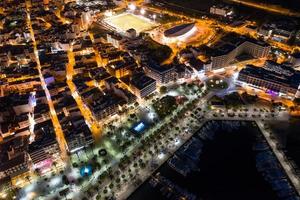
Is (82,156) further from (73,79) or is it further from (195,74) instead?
(195,74)

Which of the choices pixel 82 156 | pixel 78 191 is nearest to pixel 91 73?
pixel 82 156

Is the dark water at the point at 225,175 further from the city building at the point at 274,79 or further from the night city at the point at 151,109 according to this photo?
the city building at the point at 274,79

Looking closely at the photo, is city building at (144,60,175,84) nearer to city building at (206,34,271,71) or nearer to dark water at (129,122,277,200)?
city building at (206,34,271,71)

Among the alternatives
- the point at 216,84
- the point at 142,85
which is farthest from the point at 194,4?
the point at 142,85

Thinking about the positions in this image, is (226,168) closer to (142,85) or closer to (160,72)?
(142,85)

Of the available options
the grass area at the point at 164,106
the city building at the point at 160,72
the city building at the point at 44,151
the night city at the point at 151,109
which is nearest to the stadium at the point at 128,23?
the night city at the point at 151,109

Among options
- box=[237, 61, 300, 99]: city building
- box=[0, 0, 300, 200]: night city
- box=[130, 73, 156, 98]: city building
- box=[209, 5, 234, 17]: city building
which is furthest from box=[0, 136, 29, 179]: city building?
box=[209, 5, 234, 17]: city building
